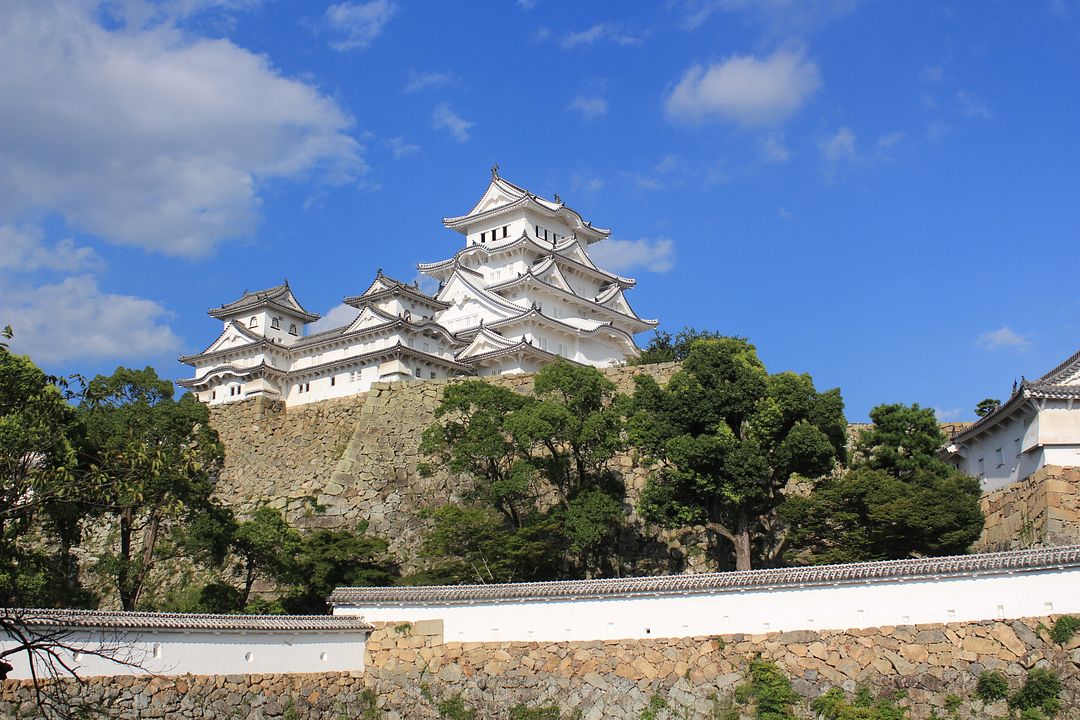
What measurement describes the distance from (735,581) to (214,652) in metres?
8.25

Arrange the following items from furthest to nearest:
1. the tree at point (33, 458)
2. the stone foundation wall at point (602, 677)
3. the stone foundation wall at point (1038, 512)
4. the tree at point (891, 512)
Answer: the tree at point (891, 512) → the stone foundation wall at point (1038, 512) → the stone foundation wall at point (602, 677) → the tree at point (33, 458)

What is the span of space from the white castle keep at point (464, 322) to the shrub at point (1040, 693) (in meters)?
23.0

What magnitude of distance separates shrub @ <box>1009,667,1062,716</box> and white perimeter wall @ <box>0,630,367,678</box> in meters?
10.7

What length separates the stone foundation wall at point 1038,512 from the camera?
20.7 meters

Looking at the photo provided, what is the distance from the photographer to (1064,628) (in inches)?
590

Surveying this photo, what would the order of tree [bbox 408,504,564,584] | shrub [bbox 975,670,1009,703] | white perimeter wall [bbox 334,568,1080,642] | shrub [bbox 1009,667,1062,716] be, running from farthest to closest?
tree [bbox 408,504,564,584] → white perimeter wall [bbox 334,568,1080,642] → shrub [bbox 975,670,1009,703] → shrub [bbox 1009,667,1062,716]

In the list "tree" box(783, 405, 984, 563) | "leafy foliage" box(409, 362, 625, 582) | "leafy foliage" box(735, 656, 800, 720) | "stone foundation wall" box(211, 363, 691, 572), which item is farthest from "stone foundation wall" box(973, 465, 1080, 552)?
"leafy foliage" box(409, 362, 625, 582)

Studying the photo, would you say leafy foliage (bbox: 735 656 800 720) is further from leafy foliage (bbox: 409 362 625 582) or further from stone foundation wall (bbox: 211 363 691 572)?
stone foundation wall (bbox: 211 363 691 572)

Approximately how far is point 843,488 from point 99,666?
14561mm

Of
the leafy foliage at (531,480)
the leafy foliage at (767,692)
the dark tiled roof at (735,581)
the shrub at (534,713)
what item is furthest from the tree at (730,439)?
the shrub at (534,713)

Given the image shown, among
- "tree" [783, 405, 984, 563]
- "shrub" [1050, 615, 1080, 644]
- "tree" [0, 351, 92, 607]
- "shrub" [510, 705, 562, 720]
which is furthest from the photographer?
"tree" [783, 405, 984, 563]

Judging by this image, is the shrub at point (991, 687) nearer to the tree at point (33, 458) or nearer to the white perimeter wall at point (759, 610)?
the white perimeter wall at point (759, 610)

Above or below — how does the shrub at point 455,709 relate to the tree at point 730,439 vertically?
below

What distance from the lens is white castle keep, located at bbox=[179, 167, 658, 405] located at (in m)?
36.8
